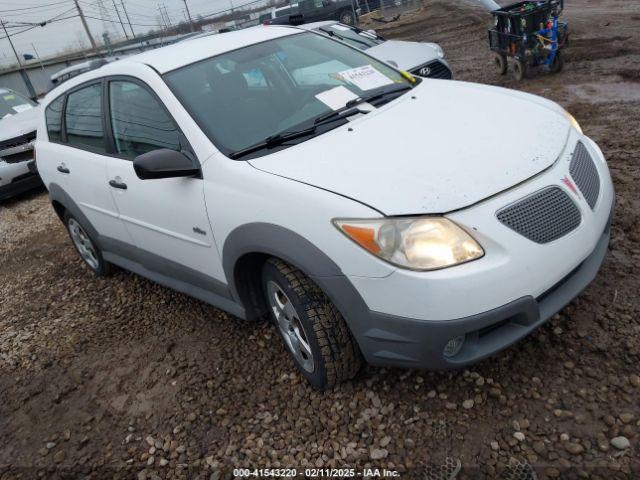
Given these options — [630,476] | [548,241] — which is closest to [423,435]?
[630,476]

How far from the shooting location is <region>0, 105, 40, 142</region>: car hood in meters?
7.90

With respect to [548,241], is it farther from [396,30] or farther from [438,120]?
[396,30]

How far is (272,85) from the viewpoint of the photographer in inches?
126

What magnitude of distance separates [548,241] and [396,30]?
19.7m

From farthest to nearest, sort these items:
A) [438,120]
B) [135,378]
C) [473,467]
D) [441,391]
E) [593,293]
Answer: [135,378] < [593,293] < [438,120] < [441,391] < [473,467]

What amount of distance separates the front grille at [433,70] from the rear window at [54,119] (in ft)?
13.8

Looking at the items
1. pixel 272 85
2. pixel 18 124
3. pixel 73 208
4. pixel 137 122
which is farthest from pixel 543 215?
pixel 18 124

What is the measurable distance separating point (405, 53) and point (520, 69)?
1.96 m

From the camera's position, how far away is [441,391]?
2.57m

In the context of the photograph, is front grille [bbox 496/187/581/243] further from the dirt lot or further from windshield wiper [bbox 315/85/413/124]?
windshield wiper [bbox 315/85/413/124]

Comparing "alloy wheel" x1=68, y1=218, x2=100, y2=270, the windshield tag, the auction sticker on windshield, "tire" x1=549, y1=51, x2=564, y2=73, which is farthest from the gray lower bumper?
"tire" x1=549, y1=51, x2=564, y2=73

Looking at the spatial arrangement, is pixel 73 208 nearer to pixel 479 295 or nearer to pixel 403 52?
pixel 479 295

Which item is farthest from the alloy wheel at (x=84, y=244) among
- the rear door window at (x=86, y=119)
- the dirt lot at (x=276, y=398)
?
the rear door window at (x=86, y=119)

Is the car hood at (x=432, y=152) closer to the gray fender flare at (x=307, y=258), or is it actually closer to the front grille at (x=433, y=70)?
the gray fender flare at (x=307, y=258)
